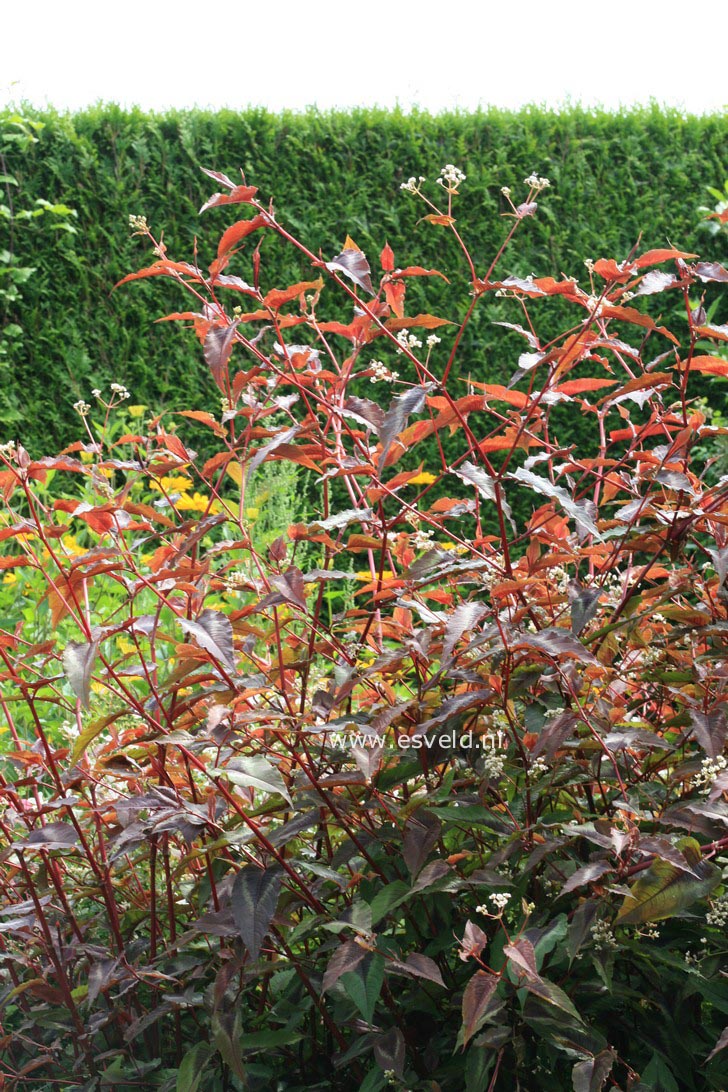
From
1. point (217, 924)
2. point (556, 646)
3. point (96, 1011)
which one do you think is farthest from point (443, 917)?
point (96, 1011)

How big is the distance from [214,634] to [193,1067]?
0.54 meters

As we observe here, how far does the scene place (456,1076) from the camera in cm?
133

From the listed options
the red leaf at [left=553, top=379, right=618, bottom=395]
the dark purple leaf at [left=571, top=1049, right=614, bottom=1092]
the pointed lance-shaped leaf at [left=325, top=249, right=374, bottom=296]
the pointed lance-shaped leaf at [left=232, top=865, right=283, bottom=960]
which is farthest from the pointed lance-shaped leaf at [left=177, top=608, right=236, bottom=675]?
the red leaf at [left=553, top=379, right=618, bottom=395]

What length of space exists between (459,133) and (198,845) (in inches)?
243

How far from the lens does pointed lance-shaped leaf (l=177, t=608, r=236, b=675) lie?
3.83ft

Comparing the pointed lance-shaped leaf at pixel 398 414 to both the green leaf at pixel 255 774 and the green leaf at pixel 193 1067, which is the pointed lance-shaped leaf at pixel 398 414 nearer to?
the green leaf at pixel 255 774

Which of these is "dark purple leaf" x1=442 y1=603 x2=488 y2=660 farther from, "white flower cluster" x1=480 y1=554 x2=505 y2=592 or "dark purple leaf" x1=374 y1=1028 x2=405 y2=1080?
"dark purple leaf" x1=374 y1=1028 x2=405 y2=1080

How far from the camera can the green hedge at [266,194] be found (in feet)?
20.9

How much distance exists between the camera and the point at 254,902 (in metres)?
1.18

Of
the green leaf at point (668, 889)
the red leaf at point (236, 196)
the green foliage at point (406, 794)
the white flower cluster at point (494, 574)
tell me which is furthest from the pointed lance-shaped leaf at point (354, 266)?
the green leaf at point (668, 889)

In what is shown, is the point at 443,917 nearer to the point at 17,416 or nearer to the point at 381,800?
the point at 381,800

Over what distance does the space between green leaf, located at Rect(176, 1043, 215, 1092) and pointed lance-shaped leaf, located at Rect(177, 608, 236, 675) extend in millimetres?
490

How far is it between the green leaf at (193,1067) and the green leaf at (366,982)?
0.24 meters

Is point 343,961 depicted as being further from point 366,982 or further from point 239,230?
point 239,230
